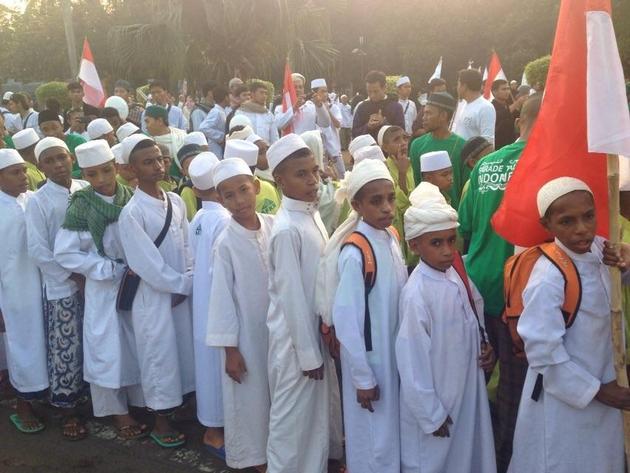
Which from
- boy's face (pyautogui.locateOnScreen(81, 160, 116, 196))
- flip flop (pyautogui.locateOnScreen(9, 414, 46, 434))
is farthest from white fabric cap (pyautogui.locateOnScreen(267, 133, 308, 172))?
flip flop (pyautogui.locateOnScreen(9, 414, 46, 434))

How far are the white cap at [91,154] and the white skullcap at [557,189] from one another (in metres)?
3.08

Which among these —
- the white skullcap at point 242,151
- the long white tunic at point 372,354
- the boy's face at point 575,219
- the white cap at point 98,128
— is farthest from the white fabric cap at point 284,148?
the white cap at point 98,128

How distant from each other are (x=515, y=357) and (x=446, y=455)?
0.80 metres

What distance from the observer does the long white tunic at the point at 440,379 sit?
124 inches

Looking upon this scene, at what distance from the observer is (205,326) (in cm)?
432

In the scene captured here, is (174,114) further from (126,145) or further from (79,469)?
(79,469)

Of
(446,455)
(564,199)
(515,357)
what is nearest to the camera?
(564,199)

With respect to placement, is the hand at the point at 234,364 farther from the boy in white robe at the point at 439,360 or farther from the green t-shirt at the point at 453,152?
the green t-shirt at the point at 453,152

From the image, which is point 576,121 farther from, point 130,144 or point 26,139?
point 26,139

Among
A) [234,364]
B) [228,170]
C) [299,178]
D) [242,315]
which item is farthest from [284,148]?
[234,364]

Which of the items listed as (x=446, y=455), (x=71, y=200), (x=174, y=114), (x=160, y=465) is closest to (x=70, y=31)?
(x=174, y=114)

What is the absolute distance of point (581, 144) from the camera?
9.42 ft

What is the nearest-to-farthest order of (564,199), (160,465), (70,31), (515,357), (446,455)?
(564,199)
(446,455)
(515,357)
(160,465)
(70,31)

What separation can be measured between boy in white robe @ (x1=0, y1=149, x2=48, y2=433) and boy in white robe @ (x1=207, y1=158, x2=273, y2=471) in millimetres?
1808
